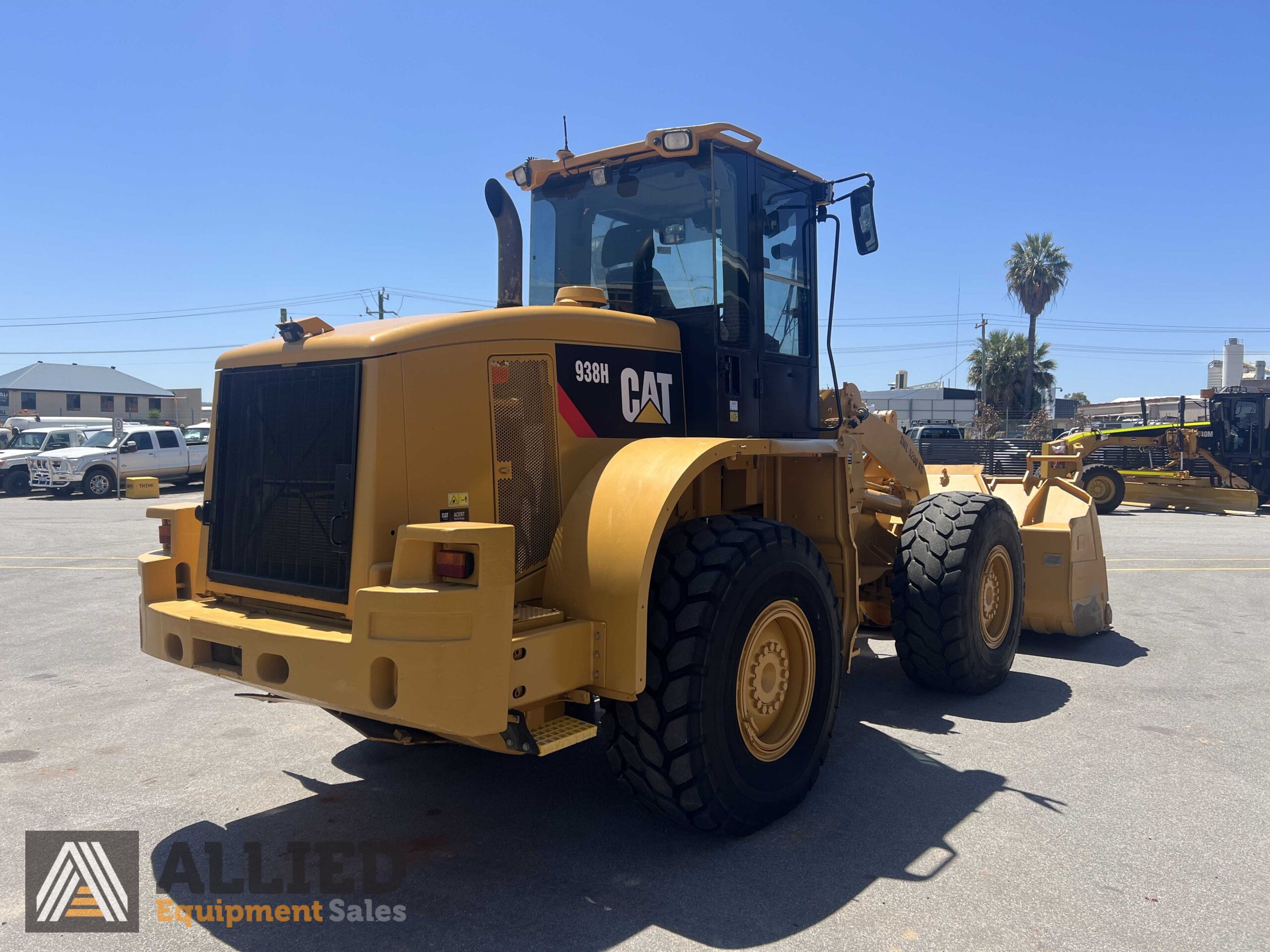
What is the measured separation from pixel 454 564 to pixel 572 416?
110 centimetres

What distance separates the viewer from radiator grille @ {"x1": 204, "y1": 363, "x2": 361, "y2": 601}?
12.3ft

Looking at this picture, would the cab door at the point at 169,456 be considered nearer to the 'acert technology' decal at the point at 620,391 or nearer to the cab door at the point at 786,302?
the cab door at the point at 786,302

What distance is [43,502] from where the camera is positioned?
24562 millimetres

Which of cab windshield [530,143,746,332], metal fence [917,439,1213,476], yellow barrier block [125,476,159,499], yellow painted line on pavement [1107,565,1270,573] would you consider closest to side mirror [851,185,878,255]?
cab windshield [530,143,746,332]

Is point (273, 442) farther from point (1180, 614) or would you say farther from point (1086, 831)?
point (1180, 614)

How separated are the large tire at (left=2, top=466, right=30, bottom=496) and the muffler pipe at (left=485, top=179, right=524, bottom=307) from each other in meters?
28.0

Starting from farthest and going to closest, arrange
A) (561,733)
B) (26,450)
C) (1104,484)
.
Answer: (26,450) < (1104,484) < (561,733)

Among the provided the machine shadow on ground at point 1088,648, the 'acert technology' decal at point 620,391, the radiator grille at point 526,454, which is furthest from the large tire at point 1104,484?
the radiator grille at point 526,454

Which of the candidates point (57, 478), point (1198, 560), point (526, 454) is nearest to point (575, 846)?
point (526, 454)

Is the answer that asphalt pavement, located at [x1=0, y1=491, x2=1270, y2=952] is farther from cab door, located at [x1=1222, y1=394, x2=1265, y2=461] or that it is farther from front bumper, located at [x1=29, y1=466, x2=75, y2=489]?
front bumper, located at [x1=29, y1=466, x2=75, y2=489]

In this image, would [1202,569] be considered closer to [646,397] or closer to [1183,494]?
[646,397]

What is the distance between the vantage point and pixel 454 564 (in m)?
3.32

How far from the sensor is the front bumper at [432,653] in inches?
126

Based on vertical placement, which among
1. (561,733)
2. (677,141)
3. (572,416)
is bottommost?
(561,733)
